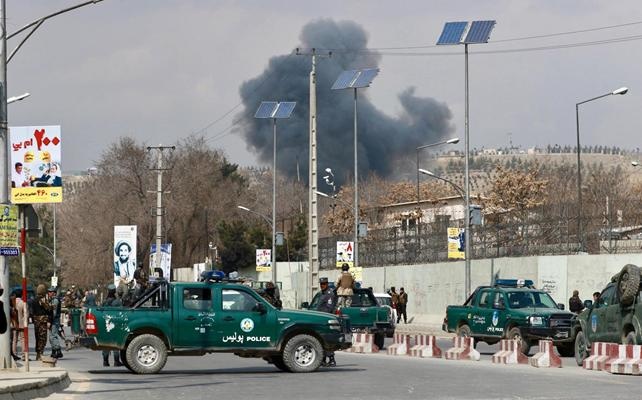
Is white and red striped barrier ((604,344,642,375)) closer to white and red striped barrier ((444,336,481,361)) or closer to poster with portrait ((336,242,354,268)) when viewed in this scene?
white and red striped barrier ((444,336,481,361))

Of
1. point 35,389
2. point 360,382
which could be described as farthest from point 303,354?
point 35,389

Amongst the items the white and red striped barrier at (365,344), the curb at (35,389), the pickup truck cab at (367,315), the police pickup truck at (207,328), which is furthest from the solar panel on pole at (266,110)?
the curb at (35,389)

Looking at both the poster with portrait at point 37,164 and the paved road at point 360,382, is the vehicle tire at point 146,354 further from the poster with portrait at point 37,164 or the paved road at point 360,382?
the poster with portrait at point 37,164

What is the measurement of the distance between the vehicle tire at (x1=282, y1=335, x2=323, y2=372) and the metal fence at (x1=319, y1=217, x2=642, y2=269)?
25715mm

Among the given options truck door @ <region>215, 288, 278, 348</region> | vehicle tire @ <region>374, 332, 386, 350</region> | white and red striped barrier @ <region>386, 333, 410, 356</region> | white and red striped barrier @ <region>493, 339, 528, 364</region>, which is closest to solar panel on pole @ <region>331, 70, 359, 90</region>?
vehicle tire @ <region>374, 332, 386, 350</region>

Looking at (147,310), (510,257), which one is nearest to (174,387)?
(147,310)

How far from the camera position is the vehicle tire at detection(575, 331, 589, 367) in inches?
1179

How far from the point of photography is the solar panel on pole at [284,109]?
245 feet

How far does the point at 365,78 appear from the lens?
66000 mm

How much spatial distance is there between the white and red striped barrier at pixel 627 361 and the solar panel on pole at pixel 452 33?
30.2 metres

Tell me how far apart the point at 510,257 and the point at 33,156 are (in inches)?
1367

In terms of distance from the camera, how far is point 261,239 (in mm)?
101000

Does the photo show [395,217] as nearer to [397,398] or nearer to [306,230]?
[306,230]

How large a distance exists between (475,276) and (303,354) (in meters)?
35.2
